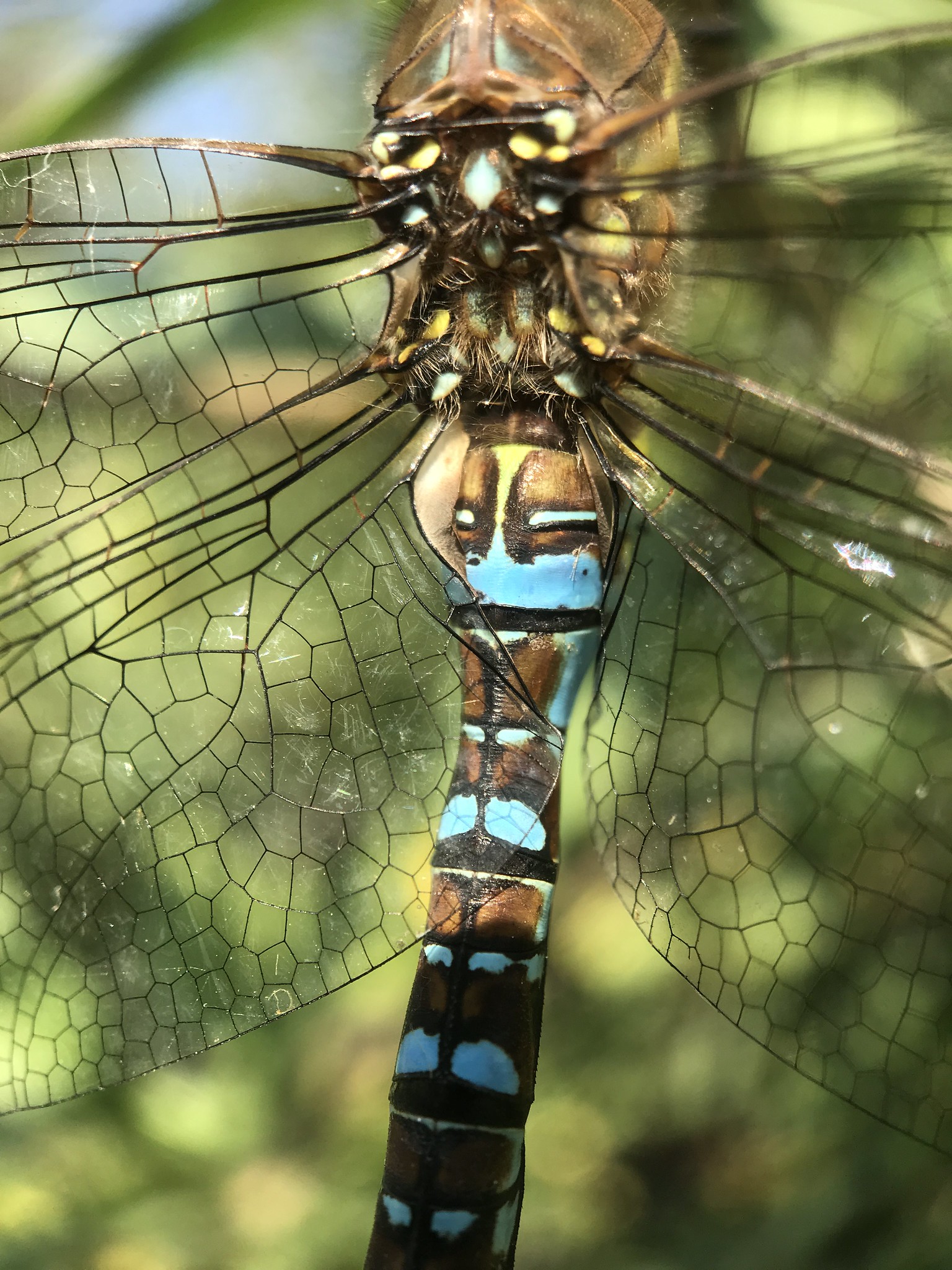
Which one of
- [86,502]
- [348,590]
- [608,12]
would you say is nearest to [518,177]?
[608,12]

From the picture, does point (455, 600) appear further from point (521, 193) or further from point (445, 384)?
point (521, 193)

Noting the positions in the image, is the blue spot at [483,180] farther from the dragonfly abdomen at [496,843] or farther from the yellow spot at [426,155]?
the dragonfly abdomen at [496,843]

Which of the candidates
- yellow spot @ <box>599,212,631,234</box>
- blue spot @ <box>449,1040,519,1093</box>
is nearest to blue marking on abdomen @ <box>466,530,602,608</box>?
yellow spot @ <box>599,212,631,234</box>

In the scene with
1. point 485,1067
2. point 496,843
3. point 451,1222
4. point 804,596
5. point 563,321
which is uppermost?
point 563,321

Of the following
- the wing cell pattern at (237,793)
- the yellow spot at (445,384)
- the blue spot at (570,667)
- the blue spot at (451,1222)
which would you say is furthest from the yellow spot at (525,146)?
the blue spot at (451,1222)

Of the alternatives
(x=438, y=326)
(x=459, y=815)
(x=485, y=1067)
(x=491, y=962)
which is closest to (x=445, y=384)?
(x=438, y=326)

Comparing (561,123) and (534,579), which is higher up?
(561,123)
